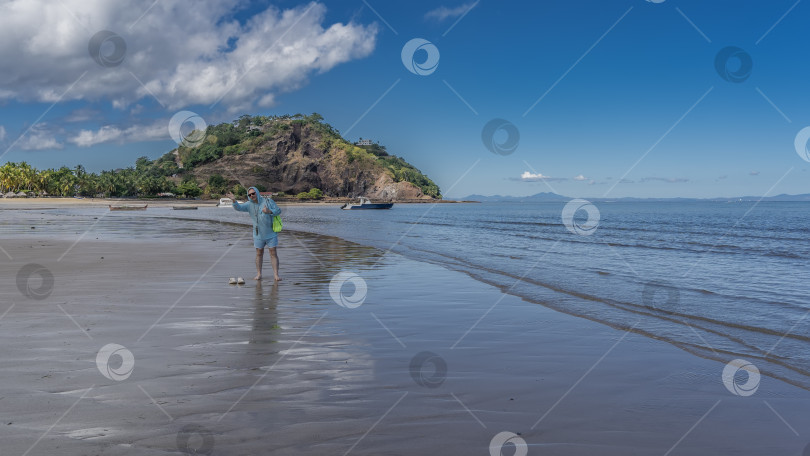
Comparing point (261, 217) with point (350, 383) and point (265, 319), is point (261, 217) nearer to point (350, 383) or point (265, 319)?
point (265, 319)

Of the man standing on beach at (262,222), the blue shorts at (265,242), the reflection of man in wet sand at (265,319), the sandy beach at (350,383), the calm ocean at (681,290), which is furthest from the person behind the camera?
the blue shorts at (265,242)

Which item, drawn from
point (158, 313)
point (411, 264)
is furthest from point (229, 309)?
point (411, 264)

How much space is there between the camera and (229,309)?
389 inches

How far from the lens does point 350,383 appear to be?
575 cm

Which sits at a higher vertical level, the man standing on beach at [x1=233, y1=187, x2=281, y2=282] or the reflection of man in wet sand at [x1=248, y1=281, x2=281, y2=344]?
the man standing on beach at [x1=233, y1=187, x2=281, y2=282]

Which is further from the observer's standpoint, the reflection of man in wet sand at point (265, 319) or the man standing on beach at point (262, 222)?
the man standing on beach at point (262, 222)

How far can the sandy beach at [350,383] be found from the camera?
4309 millimetres

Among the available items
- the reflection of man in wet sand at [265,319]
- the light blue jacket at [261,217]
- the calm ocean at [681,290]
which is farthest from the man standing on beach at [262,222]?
the calm ocean at [681,290]

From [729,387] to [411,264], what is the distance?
43.5 feet

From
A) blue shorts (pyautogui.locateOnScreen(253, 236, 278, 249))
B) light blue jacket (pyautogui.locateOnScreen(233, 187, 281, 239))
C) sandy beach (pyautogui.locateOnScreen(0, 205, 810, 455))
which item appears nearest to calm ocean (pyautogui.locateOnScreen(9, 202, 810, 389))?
sandy beach (pyautogui.locateOnScreen(0, 205, 810, 455))

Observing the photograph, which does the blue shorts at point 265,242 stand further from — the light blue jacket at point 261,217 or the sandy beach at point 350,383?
the sandy beach at point 350,383

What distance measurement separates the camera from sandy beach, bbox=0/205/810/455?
4.31 metres

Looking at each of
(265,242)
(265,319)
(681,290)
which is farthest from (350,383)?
(681,290)

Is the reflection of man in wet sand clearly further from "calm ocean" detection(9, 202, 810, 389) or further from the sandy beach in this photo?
"calm ocean" detection(9, 202, 810, 389)
